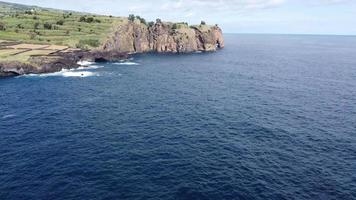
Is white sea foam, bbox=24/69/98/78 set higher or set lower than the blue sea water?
higher

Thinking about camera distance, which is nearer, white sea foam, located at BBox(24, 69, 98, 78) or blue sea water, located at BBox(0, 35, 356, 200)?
blue sea water, located at BBox(0, 35, 356, 200)

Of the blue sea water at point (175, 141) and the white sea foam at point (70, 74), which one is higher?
the white sea foam at point (70, 74)

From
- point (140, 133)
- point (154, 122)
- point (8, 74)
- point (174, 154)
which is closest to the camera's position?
point (174, 154)

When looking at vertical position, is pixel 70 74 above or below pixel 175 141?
above

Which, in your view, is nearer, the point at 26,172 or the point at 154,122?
the point at 26,172

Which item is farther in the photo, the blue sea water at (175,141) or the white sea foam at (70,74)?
the white sea foam at (70,74)

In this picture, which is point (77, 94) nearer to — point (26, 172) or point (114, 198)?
point (26, 172)

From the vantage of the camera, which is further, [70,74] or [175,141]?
[70,74]

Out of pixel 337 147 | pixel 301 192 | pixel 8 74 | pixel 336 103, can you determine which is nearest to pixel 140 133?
pixel 301 192
